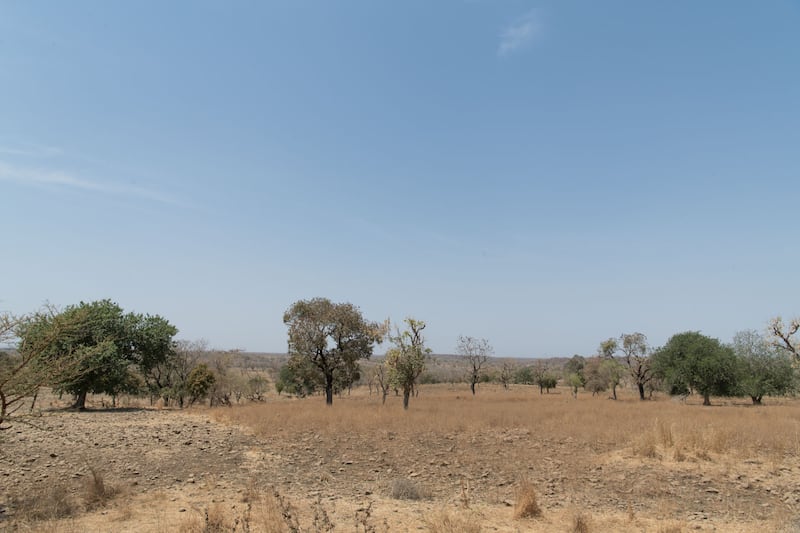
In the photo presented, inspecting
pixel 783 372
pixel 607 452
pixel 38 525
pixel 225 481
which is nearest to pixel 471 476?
pixel 607 452

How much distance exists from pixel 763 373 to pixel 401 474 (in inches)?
1697

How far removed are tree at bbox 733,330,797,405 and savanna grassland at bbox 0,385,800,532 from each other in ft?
79.4

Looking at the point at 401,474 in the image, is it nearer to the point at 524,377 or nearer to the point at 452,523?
the point at 452,523

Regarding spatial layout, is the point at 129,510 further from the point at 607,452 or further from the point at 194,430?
the point at 607,452

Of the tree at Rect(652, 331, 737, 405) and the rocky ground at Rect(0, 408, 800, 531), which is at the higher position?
the tree at Rect(652, 331, 737, 405)

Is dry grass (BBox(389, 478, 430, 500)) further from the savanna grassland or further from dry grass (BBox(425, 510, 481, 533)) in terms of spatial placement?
dry grass (BBox(425, 510, 481, 533))

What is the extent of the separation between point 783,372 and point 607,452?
37273mm

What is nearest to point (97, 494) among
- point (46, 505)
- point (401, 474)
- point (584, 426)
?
point (46, 505)

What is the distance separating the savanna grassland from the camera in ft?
28.7

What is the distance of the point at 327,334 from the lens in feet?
106

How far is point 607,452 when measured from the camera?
14516 mm

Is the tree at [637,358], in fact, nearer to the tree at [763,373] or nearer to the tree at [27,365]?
the tree at [763,373]

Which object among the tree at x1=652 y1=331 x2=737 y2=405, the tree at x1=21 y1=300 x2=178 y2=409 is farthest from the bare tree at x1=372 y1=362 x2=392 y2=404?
the tree at x1=652 y1=331 x2=737 y2=405

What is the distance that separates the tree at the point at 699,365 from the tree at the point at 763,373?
130cm
